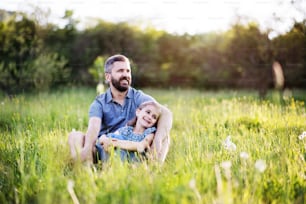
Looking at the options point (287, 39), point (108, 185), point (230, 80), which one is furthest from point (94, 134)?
point (230, 80)

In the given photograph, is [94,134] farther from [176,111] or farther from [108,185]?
[176,111]

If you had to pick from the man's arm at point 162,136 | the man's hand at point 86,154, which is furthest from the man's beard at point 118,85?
the man's hand at point 86,154

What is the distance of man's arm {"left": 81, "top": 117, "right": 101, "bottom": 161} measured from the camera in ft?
13.8

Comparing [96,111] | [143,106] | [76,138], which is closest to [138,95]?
[143,106]

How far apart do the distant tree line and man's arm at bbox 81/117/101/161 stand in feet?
20.9

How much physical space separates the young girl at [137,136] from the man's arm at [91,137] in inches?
3.7

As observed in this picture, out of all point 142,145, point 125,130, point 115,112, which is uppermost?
point 115,112

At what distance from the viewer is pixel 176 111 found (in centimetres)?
776

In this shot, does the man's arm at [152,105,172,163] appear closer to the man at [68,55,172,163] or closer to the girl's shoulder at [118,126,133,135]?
the man at [68,55,172,163]

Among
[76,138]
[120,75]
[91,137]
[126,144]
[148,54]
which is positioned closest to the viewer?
[126,144]

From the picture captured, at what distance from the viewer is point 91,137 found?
4.29 metres

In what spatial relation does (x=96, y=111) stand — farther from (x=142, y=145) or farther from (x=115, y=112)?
(x=142, y=145)

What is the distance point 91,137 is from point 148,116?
0.65 m

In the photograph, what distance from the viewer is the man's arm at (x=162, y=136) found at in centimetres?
409
